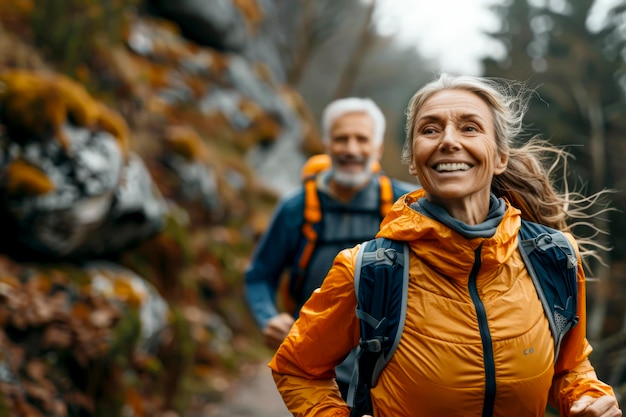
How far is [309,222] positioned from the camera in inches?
146

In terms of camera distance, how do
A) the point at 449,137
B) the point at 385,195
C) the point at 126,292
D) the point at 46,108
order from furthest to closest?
the point at 126,292 < the point at 46,108 < the point at 385,195 < the point at 449,137

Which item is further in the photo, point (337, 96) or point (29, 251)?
point (337, 96)

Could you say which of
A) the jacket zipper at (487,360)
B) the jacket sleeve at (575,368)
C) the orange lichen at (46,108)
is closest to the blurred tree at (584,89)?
the orange lichen at (46,108)

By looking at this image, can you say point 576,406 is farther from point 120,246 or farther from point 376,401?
point 120,246

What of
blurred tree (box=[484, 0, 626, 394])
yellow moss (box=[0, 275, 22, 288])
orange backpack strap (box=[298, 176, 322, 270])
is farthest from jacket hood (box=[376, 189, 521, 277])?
blurred tree (box=[484, 0, 626, 394])

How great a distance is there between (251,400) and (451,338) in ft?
18.8

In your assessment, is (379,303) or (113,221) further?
(113,221)

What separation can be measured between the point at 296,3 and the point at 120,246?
18726mm

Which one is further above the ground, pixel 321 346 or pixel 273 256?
pixel 273 256

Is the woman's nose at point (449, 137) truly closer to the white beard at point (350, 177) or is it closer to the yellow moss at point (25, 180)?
the white beard at point (350, 177)

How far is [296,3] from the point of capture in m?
22.8

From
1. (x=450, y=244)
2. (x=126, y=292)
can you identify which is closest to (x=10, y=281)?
(x=126, y=292)

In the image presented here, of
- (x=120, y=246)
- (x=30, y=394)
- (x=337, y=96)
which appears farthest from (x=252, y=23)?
(x=30, y=394)

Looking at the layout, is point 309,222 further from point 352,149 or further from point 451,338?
point 451,338
